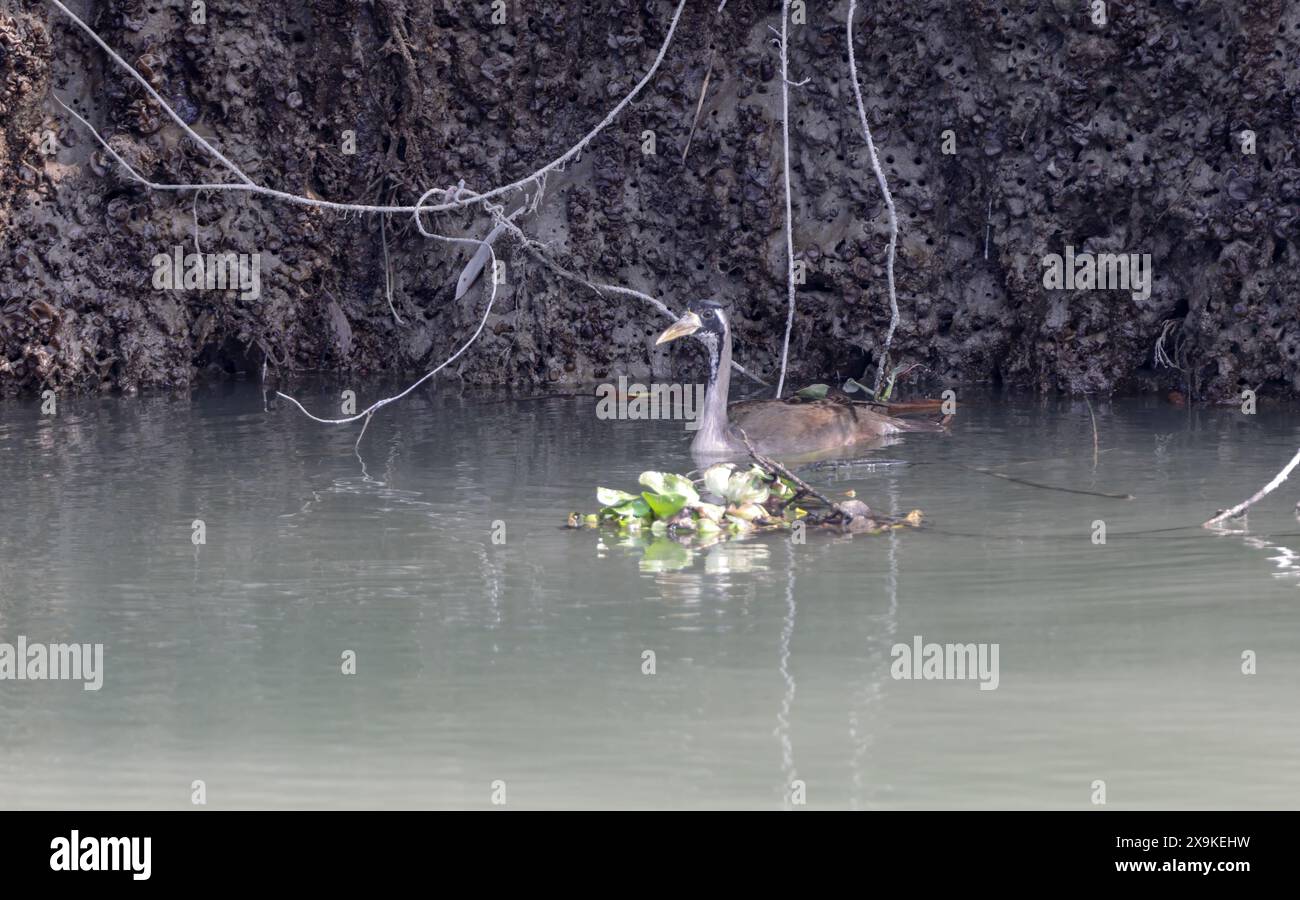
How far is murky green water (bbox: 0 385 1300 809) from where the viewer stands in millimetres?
5414

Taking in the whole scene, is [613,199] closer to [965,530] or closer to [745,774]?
[965,530]

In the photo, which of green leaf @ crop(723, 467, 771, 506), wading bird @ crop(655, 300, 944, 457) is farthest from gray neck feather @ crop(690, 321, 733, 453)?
green leaf @ crop(723, 467, 771, 506)

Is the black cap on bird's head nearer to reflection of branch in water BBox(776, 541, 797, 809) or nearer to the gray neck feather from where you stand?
the gray neck feather

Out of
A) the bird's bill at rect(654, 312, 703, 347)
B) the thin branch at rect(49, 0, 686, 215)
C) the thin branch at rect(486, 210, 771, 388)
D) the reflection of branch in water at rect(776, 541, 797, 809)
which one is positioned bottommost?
the reflection of branch in water at rect(776, 541, 797, 809)

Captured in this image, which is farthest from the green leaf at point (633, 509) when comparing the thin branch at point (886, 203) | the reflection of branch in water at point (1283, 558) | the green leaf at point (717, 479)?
the thin branch at point (886, 203)

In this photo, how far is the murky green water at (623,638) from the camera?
213 inches

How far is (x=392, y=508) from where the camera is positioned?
32.8ft

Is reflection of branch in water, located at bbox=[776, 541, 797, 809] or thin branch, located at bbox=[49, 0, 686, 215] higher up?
thin branch, located at bbox=[49, 0, 686, 215]

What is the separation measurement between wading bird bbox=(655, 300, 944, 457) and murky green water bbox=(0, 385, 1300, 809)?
84 cm

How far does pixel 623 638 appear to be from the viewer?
22.8ft

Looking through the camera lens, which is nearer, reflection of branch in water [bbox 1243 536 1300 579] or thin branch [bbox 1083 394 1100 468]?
reflection of branch in water [bbox 1243 536 1300 579]

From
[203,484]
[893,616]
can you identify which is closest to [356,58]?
[203,484]

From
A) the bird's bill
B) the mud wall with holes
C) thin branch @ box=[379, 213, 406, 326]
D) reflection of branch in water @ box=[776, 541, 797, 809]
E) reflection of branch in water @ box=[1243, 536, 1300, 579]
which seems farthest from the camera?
thin branch @ box=[379, 213, 406, 326]

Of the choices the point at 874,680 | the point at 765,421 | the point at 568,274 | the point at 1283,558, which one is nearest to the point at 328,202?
the point at 568,274
